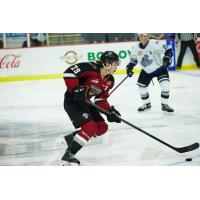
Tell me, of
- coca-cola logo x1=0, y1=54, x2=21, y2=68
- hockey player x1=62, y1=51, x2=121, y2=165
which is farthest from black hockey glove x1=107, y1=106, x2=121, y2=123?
coca-cola logo x1=0, y1=54, x2=21, y2=68

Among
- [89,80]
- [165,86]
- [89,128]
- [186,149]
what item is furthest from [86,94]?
[186,149]

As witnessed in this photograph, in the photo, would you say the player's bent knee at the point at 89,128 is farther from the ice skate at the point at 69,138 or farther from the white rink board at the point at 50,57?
the white rink board at the point at 50,57

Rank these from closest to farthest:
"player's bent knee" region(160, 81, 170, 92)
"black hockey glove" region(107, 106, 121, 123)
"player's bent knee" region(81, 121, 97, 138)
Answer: "player's bent knee" region(81, 121, 97, 138)
"black hockey glove" region(107, 106, 121, 123)
"player's bent knee" region(160, 81, 170, 92)

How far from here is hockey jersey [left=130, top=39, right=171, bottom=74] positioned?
331cm

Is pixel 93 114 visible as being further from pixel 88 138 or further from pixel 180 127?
pixel 180 127

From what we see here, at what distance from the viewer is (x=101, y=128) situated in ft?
10.0

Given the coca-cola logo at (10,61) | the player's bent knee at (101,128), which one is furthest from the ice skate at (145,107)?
the coca-cola logo at (10,61)

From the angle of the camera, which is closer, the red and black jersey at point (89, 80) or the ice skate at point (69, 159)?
the red and black jersey at point (89, 80)

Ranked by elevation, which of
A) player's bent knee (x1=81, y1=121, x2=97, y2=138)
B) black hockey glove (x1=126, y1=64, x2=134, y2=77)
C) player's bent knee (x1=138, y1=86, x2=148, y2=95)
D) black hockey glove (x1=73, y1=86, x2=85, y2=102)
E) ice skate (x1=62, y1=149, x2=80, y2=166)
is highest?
black hockey glove (x1=126, y1=64, x2=134, y2=77)

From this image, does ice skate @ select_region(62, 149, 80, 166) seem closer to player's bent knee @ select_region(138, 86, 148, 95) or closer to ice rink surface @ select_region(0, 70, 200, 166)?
ice rink surface @ select_region(0, 70, 200, 166)

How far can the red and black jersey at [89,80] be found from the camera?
279cm

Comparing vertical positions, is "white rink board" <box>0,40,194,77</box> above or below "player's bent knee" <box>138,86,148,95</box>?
above

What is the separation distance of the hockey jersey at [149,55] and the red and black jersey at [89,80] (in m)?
0.42
